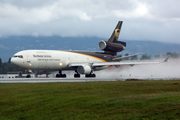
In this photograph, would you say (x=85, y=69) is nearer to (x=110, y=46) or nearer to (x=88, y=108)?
(x=110, y=46)

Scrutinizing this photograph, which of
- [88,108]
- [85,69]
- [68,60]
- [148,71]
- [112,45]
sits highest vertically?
[112,45]

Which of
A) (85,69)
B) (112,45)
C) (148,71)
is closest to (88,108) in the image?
(85,69)

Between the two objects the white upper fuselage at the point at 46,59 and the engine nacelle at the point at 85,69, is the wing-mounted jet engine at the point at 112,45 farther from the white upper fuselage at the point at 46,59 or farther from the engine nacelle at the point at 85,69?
the engine nacelle at the point at 85,69

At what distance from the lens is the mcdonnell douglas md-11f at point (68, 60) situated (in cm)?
5275

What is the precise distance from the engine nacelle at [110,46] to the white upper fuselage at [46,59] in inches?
195

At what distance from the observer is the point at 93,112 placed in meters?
16.9

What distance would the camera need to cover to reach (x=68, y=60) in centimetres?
5972

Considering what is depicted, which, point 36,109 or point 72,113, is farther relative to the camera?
point 36,109

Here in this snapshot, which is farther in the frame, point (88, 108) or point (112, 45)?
point (112, 45)

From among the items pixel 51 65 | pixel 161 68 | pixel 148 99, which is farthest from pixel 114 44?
pixel 148 99

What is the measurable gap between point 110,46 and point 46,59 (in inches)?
713

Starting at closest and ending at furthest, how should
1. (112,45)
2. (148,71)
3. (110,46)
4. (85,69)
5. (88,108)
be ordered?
(88,108)
(85,69)
(110,46)
(112,45)
(148,71)

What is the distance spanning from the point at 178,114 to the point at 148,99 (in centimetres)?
388

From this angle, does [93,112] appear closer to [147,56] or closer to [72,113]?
[72,113]
